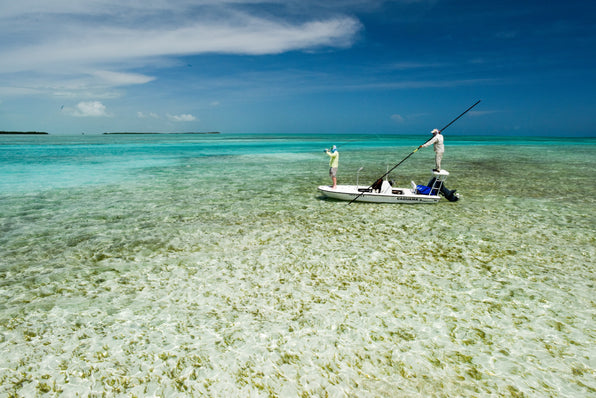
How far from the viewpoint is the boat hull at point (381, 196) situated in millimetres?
16594

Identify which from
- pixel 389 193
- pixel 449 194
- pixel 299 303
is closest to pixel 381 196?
pixel 389 193

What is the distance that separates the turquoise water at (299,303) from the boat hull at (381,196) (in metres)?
0.98

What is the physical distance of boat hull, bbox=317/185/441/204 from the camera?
16.6 meters

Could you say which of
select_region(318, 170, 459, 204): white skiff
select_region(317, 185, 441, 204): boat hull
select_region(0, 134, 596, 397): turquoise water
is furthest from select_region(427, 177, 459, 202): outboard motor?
select_region(0, 134, 596, 397): turquoise water

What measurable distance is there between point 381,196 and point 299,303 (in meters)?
10.1

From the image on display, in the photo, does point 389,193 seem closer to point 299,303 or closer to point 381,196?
point 381,196

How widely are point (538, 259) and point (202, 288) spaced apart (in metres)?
10.0

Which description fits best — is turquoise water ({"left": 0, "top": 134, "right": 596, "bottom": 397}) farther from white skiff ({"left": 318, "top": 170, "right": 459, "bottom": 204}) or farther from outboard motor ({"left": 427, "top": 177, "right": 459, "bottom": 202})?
outboard motor ({"left": 427, "top": 177, "right": 459, "bottom": 202})

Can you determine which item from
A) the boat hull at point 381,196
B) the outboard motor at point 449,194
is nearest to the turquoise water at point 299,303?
the boat hull at point 381,196

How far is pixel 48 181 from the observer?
82.7 ft

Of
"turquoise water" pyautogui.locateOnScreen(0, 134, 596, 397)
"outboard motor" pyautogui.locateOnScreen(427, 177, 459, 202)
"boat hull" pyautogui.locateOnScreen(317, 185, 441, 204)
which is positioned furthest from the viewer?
"outboard motor" pyautogui.locateOnScreen(427, 177, 459, 202)

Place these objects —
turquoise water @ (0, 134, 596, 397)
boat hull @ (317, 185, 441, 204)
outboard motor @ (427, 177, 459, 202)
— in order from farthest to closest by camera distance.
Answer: outboard motor @ (427, 177, 459, 202)
boat hull @ (317, 185, 441, 204)
turquoise water @ (0, 134, 596, 397)

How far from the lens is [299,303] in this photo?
7.94 meters

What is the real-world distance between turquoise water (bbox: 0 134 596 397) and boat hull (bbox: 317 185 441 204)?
98cm
